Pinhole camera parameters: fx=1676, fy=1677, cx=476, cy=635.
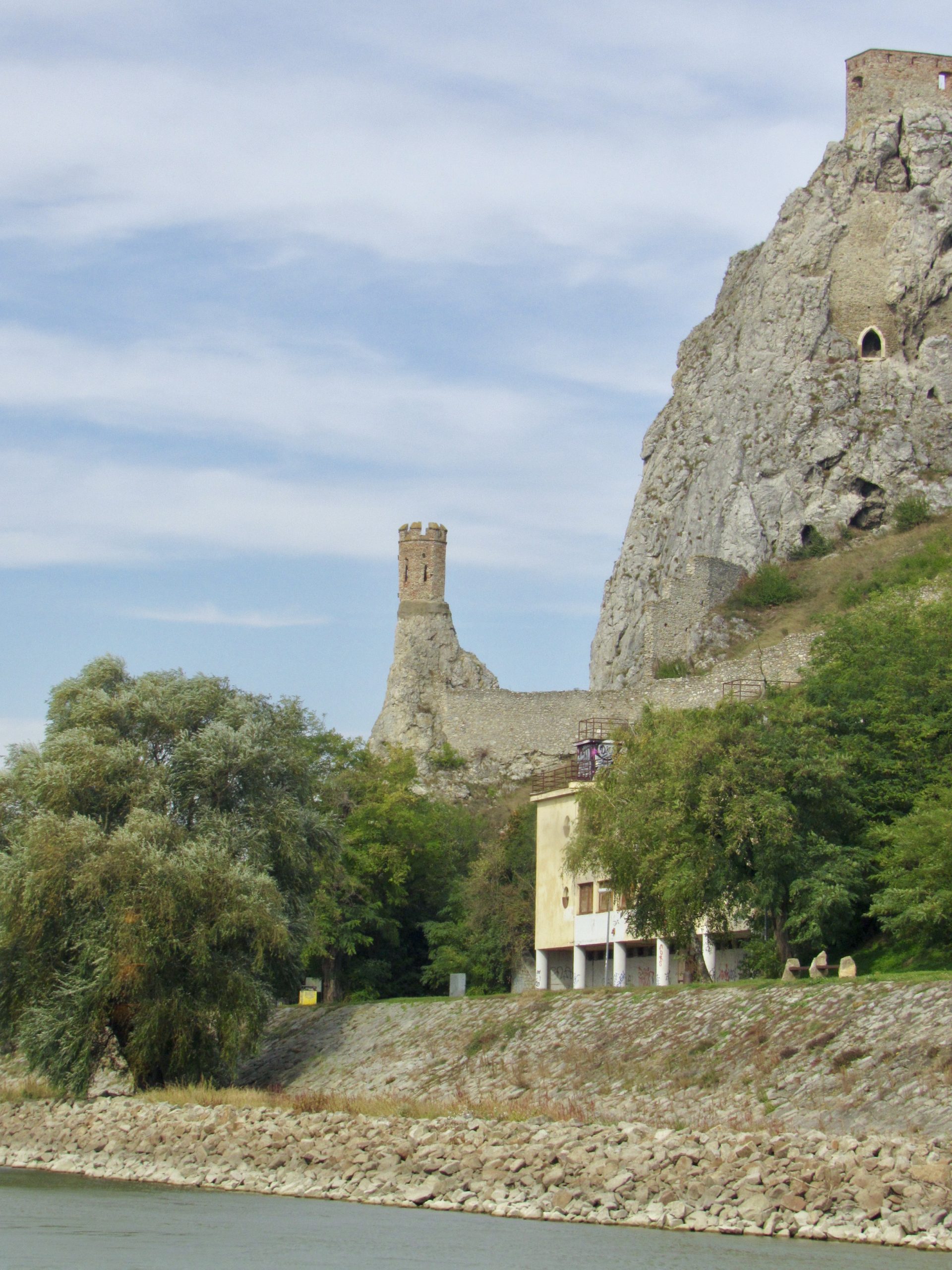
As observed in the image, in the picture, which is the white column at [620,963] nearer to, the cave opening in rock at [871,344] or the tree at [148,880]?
the tree at [148,880]

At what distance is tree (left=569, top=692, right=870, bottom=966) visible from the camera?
35.0 metres

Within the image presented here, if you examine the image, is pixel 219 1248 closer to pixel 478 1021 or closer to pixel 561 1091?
pixel 561 1091

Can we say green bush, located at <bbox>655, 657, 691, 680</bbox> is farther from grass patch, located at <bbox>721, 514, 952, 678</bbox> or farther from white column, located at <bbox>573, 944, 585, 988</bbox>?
white column, located at <bbox>573, 944, 585, 988</bbox>

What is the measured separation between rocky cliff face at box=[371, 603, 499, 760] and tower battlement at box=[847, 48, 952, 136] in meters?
29.9

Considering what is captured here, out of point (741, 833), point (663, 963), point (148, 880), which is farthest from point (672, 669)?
point (148, 880)

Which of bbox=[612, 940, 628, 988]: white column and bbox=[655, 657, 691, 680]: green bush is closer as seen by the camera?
bbox=[612, 940, 628, 988]: white column

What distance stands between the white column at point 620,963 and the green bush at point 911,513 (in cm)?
3117

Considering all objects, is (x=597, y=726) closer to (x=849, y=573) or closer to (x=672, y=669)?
(x=672, y=669)

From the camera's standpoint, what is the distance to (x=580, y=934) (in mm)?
43844

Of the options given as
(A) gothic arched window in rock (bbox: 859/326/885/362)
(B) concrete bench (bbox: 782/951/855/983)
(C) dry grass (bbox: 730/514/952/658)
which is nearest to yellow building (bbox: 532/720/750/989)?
(B) concrete bench (bbox: 782/951/855/983)

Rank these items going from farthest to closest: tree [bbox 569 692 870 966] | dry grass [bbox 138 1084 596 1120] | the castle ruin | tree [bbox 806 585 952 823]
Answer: the castle ruin
tree [bbox 806 585 952 823]
tree [bbox 569 692 870 966]
dry grass [bbox 138 1084 596 1120]

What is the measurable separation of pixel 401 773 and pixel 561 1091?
87.6 ft

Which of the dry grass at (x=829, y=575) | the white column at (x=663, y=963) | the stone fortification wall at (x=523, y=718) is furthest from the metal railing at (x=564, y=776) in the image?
the dry grass at (x=829, y=575)

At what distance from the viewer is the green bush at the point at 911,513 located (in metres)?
68.2
